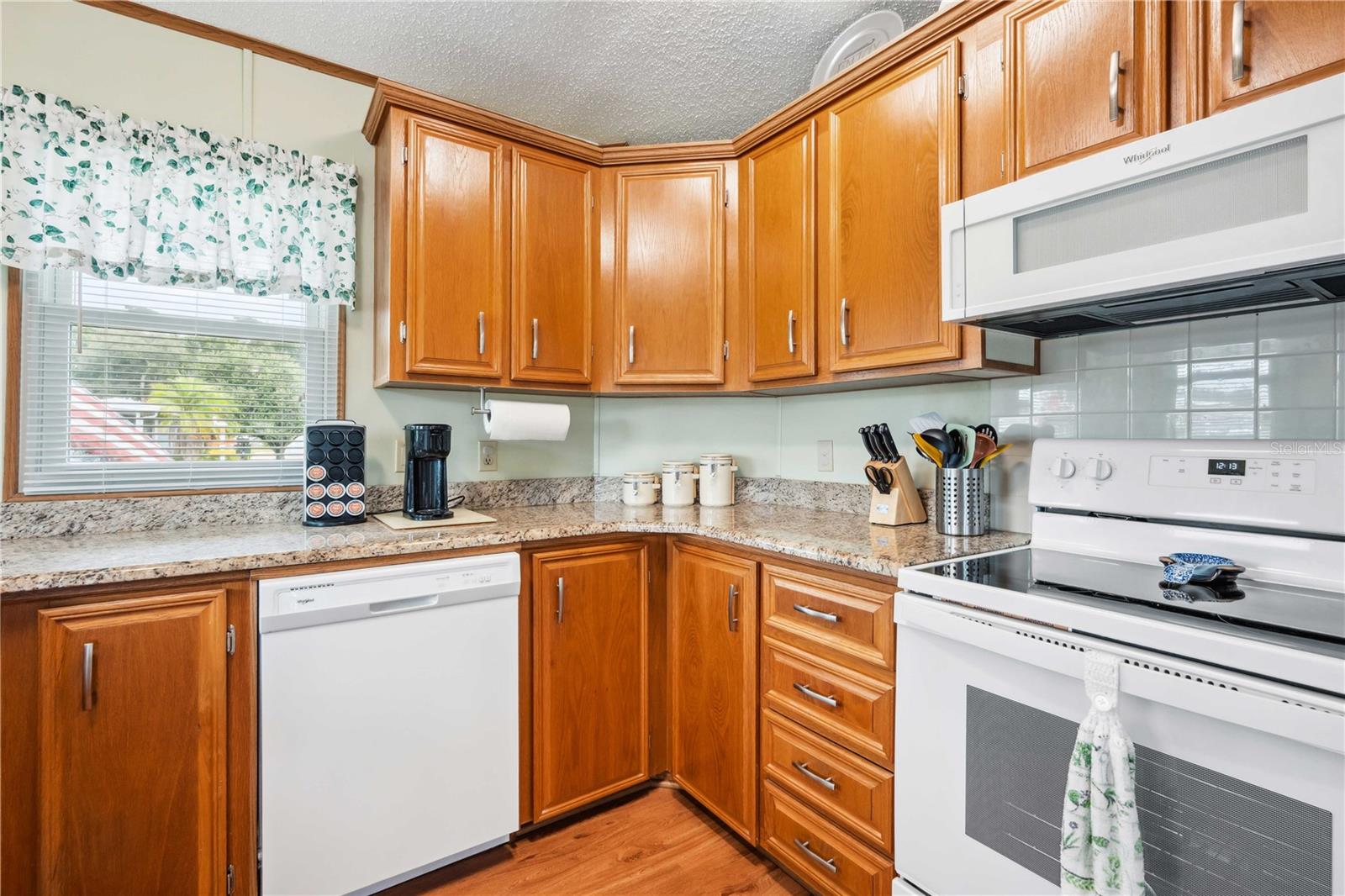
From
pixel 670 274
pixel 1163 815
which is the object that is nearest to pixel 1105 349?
pixel 1163 815

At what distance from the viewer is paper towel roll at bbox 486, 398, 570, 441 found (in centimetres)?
204

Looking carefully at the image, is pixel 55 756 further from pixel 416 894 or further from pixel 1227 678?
pixel 1227 678

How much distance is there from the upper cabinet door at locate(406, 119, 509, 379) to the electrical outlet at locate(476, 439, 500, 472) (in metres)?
0.39

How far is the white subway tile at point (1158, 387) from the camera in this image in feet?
4.50

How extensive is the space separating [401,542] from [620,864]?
1.06 meters

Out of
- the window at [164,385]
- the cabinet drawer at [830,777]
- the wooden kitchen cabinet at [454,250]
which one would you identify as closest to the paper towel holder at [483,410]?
the wooden kitchen cabinet at [454,250]

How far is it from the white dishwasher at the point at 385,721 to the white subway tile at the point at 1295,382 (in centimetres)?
175

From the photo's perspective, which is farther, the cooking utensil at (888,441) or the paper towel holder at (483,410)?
the paper towel holder at (483,410)

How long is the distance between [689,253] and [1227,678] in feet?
6.10

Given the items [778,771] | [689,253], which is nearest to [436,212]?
[689,253]

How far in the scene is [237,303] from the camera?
191 centimetres

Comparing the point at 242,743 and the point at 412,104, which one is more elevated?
the point at 412,104

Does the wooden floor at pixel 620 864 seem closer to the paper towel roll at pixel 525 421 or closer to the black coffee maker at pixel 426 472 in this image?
the black coffee maker at pixel 426 472

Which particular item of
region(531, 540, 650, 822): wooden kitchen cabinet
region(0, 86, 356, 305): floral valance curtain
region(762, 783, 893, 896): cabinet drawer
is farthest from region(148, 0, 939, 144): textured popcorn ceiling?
region(762, 783, 893, 896): cabinet drawer
